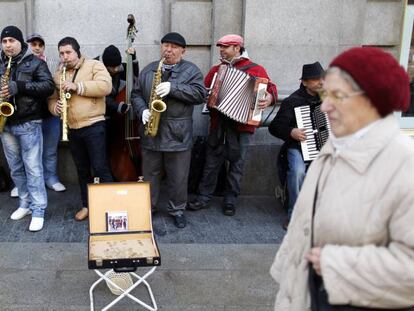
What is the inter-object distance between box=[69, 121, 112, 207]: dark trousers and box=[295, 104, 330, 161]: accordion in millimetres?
2017

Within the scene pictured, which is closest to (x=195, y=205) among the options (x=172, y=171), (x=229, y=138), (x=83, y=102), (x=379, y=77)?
(x=172, y=171)

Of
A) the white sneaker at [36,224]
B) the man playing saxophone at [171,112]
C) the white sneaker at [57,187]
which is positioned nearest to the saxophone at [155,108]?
the man playing saxophone at [171,112]

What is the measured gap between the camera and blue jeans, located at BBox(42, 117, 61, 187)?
19.2 feet

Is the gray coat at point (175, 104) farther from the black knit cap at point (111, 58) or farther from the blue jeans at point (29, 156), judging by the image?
the blue jeans at point (29, 156)

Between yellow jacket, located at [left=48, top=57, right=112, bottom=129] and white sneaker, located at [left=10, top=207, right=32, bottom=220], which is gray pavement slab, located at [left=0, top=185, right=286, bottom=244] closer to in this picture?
white sneaker, located at [left=10, top=207, right=32, bottom=220]

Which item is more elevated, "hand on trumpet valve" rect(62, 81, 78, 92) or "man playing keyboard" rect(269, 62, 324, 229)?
"hand on trumpet valve" rect(62, 81, 78, 92)

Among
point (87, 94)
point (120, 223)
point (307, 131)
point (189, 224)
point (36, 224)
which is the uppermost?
point (87, 94)

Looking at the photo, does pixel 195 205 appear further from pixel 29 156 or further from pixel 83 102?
pixel 29 156

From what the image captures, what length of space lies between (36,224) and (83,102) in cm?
130

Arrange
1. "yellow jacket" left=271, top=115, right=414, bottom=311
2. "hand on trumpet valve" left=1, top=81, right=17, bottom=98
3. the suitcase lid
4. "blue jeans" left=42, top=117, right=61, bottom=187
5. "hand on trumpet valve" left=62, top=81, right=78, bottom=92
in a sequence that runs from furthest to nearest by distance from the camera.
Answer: "blue jeans" left=42, top=117, right=61, bottom=187, "hand on trumpet valve" left=62, top=81, right=78, bottom=92, "hand on trumpet valve" left=1, top=81, right=17, bottom=98, the suitcase lid, "yellow jacket" left=271, top=115, right=414, bottom=311

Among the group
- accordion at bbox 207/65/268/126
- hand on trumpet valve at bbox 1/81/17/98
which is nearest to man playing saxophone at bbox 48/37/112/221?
hand on trumpet valve at bbox 1/81/17/98

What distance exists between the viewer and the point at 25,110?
4902mm

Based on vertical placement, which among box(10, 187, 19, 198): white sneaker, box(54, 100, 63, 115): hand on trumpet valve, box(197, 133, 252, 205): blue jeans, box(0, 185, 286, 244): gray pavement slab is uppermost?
box(54, 100, 63, 115): hand on trumpet valve

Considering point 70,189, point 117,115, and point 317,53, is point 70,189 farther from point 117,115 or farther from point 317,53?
point 317,53
